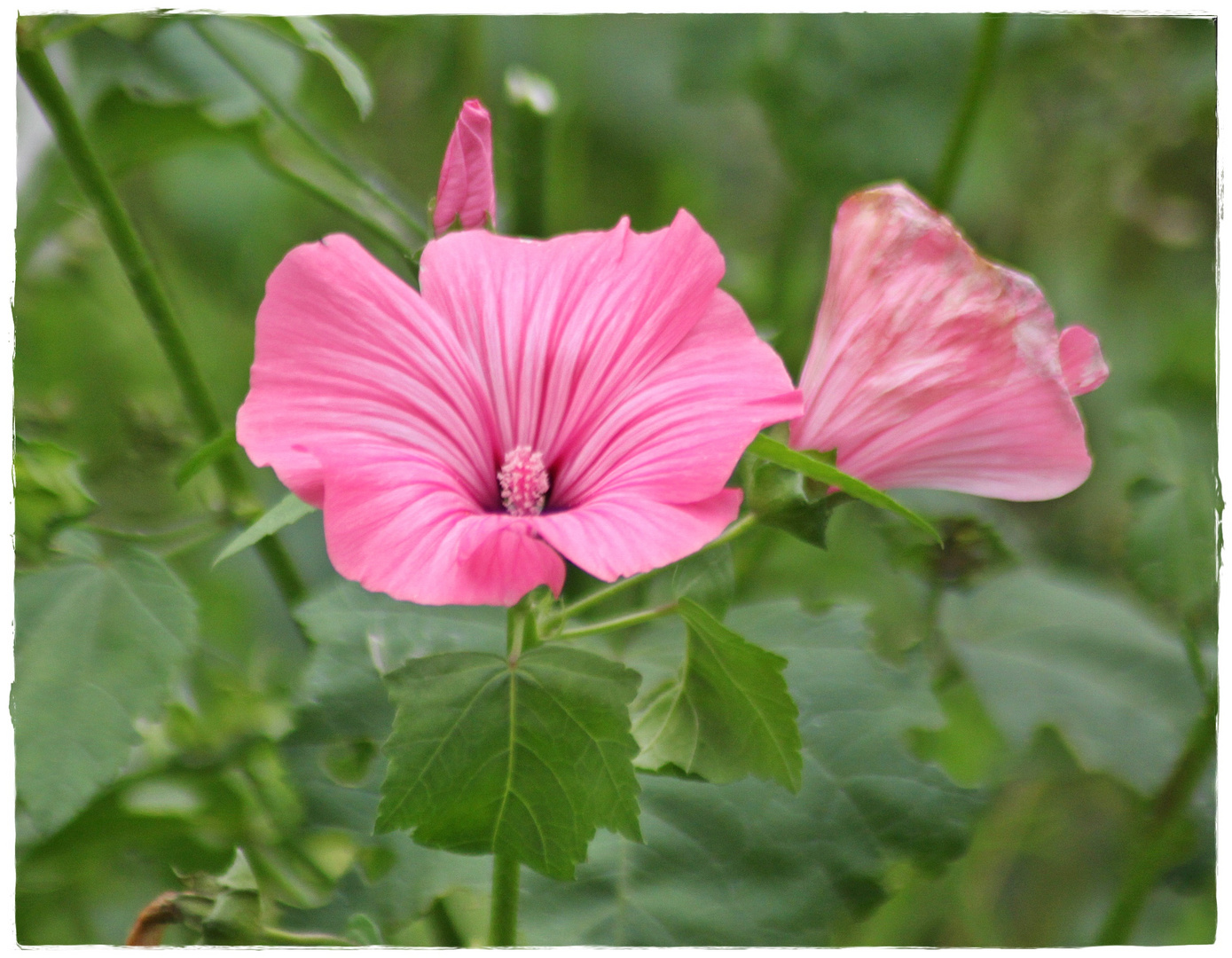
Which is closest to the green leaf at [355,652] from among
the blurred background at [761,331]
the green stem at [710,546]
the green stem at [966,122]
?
the blurred background at [761,331]

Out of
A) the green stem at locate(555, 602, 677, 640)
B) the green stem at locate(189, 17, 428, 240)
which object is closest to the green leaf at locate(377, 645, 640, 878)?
the green stem at locate(555, 602, 677, 640)

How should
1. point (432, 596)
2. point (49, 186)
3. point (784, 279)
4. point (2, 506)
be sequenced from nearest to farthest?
1. point (432, 596)
2. point (2, 506)
3. point (49, 186)
4. point (784, 279)

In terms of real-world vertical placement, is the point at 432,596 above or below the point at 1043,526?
above

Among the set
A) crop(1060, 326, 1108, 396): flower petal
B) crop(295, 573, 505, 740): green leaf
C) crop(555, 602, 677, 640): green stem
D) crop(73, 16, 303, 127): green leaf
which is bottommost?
crop(295, 573, 505, 740): green leaf

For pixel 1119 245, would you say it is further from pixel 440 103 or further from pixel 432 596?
pixel 432 596

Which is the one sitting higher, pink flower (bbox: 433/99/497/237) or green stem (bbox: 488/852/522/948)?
pink flower (bbox: 433/99/497/237)

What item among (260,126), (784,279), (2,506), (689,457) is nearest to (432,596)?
(689,457)

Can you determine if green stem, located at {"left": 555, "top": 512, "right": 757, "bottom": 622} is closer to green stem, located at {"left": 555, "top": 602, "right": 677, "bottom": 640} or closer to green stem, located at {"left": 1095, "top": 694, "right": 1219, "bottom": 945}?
green stem, located at {"left": 555, "top": 602, "right": 677, "bottom": 640}
